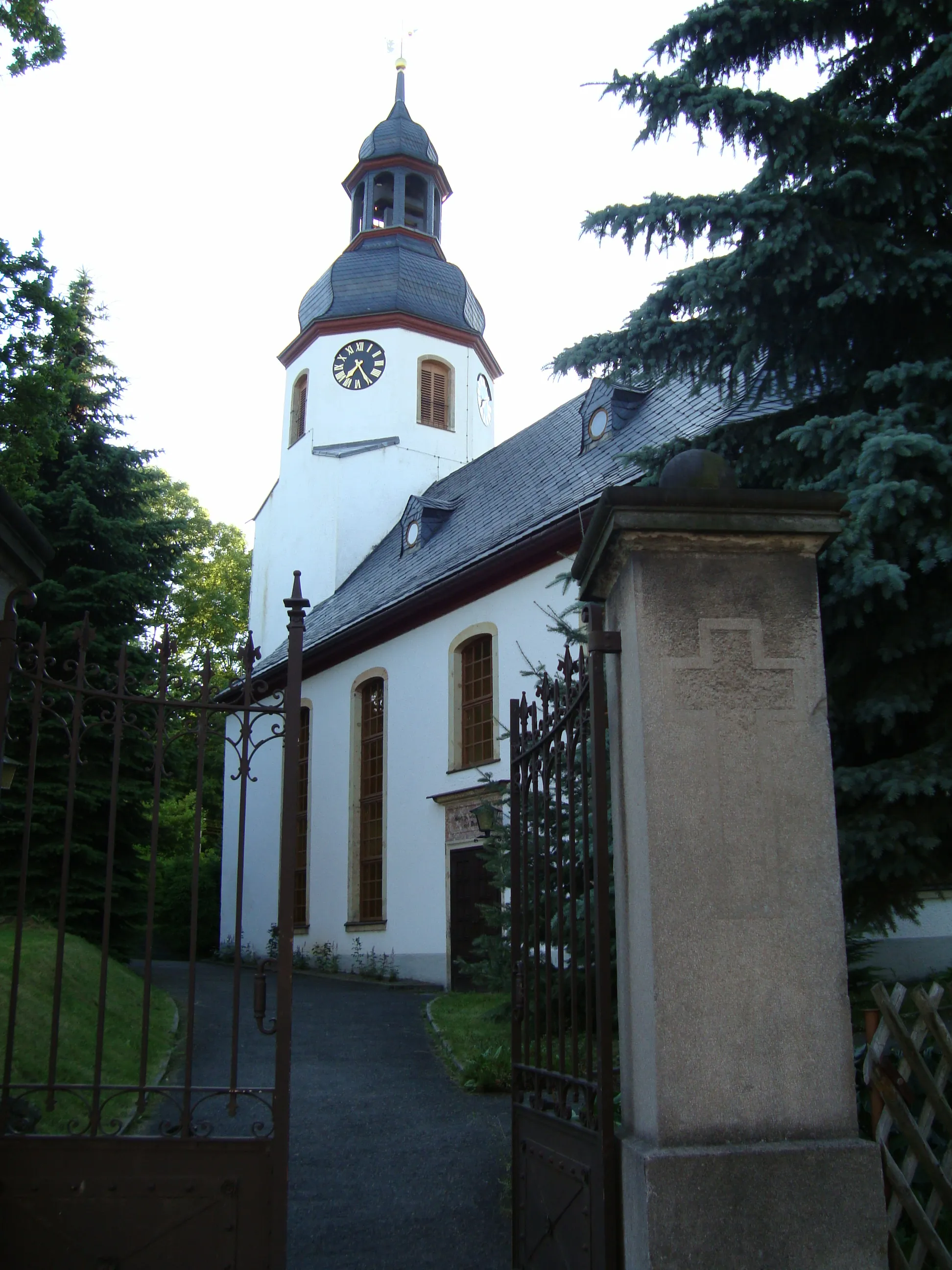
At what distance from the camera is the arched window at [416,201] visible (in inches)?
1121

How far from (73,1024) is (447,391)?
19.0 m

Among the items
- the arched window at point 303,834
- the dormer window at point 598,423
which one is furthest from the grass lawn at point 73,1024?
Answer: the dormer window at point 598,423

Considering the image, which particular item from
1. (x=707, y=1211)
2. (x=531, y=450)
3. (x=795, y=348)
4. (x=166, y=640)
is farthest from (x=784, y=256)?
(x=531, y=450)

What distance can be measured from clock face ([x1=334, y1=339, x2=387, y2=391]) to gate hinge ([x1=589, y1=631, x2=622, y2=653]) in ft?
72.5

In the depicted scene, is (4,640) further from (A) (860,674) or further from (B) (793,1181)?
(A) (860,674)

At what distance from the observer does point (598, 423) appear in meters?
17.7

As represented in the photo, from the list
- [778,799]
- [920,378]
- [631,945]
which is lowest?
[631,945]

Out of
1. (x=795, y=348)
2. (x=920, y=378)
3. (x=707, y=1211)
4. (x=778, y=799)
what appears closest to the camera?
(x=707, y=1211)

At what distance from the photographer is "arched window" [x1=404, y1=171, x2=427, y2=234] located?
93.5 ft

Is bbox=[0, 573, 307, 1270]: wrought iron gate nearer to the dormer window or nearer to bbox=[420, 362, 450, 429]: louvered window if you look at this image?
the dormer window

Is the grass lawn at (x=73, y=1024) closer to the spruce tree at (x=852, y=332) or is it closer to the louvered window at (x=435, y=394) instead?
the spruce tree at (x=852, y=332)

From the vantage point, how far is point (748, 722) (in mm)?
3609

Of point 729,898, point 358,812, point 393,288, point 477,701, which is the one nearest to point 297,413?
point 393,288

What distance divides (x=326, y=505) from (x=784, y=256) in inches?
761
